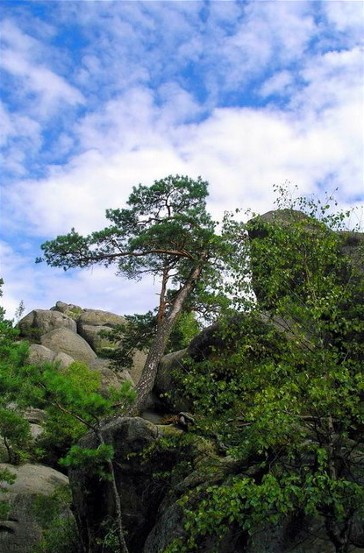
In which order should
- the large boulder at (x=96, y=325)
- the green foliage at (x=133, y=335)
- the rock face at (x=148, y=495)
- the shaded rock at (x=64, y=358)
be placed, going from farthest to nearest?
the large boulder at (x=96, y=325)
the shaded rock at (x=64, y=358)
the green foliage at (x=133, y=335)
the rock face at (x=148, y=495)

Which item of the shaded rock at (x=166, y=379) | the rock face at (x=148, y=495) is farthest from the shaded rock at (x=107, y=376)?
the rock face at (x=148, y=495)

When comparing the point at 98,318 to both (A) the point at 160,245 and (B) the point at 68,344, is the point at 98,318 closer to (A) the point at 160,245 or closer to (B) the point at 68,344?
(B) the point at 68,344

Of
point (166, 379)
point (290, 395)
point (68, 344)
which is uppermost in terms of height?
point (68, 344)

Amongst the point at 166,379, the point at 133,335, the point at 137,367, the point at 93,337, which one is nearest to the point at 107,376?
the point at 137,367

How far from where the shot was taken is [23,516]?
16375mm

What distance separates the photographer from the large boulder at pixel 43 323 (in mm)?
40934

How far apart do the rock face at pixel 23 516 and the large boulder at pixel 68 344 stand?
18731 mm

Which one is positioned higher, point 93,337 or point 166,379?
point 93,337

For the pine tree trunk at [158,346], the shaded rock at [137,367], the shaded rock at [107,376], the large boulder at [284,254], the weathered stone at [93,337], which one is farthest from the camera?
the weathered stone at [93,337]

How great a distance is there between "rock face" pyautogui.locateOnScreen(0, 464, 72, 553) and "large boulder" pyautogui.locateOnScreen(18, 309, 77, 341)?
2372cm

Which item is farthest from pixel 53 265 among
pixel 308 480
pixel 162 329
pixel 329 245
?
pixel 308 480

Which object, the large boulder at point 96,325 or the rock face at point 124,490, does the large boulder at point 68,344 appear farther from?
the rock face at point 124,490

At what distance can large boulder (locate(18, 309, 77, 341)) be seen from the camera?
134ft

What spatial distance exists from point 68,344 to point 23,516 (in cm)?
2152
